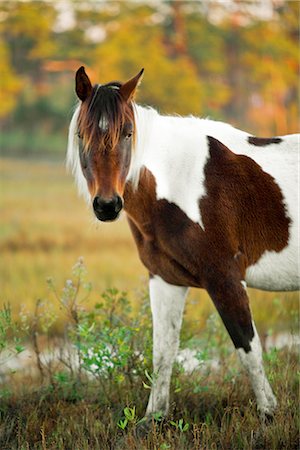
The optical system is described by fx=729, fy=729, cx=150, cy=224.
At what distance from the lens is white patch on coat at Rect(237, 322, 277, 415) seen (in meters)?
3.66

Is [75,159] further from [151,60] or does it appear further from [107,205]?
[151,60]

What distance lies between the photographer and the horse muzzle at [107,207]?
10.7 feet

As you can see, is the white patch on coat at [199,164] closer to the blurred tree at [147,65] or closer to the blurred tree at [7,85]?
the blurred tree at [147,65]

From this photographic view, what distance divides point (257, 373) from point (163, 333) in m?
0.57

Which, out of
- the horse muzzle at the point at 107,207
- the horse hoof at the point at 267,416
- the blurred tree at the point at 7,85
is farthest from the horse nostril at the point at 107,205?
the blurred tree at the point at 7,85

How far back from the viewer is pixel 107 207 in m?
3.26

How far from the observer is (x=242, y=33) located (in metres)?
18.3

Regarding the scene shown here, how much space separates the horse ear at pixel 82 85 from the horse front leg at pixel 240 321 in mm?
1090

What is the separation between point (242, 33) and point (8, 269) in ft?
34.7

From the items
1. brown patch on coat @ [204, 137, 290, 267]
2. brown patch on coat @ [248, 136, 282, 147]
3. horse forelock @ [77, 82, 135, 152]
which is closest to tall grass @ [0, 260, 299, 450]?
brown patch on coat @ [204, 137, 290, 267]

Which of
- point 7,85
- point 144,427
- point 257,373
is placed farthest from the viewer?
point 7,85

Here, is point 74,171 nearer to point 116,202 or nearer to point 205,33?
point 116,202

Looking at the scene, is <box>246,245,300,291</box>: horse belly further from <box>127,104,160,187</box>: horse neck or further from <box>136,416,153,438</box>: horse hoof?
<box>136,416,153,438</box>: horse hoof

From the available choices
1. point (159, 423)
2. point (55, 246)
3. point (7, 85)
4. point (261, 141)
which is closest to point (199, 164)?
point (261, 141)
